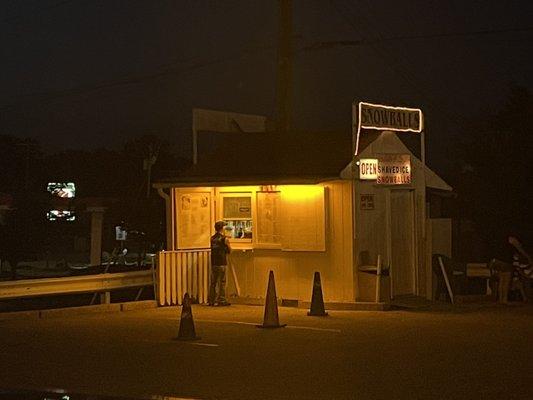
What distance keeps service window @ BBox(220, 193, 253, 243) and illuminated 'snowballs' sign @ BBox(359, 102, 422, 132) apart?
313 cm

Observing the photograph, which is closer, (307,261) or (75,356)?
(75,356)

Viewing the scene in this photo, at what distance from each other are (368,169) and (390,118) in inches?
56.3

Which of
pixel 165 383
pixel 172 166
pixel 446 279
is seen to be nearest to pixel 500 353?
pixel 165 383

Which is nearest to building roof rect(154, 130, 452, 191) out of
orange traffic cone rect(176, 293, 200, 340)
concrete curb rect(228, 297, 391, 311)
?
concrete curb rect(228, 297, 391, 311)

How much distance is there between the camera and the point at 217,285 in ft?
67.9

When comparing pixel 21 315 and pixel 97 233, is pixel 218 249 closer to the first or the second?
pixel 21 315

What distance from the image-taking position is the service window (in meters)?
21.3

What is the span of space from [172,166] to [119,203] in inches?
578

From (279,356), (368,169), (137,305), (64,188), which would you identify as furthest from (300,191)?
(64,188)

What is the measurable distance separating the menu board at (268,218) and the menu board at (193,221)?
149cm

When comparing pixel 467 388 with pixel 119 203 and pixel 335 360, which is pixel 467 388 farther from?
pixel 119 203

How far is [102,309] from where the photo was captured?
65.3 ft

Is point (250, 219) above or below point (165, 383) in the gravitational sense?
above

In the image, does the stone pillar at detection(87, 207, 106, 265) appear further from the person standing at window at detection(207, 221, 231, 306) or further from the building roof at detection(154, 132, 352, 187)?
the person standing at window at detection(207, 221, 231, 306)
